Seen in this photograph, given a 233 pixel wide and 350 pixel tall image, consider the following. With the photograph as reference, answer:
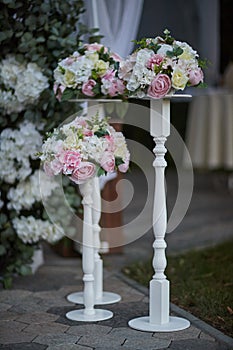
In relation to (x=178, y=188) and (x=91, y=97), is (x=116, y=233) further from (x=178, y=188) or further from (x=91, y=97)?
(x=178, y=188)

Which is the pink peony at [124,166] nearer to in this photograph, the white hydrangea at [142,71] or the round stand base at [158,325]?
the white hydrangea at [142,71]

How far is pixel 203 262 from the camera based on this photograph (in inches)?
182

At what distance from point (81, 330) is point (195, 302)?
719 millimetres

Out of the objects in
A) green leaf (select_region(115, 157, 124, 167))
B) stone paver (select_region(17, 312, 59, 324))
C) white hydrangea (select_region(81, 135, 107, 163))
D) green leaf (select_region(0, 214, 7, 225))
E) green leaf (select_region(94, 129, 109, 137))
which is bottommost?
stone paver (select_region(17, 312, 59, 324))

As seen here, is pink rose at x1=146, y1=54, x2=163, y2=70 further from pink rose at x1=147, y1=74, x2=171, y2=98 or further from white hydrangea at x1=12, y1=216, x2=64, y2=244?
white hydrangea at x1=12, y1=216, x2=64, y2=244

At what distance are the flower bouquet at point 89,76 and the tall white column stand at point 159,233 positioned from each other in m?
0.28

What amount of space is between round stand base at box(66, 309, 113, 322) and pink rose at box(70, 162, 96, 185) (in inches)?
27.8

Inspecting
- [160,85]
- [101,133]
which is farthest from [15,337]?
[160,85]

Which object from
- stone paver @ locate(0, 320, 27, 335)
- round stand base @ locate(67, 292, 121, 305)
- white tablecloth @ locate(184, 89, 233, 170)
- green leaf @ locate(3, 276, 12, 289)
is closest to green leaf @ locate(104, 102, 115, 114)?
round stand base @ locate(67, 292, 121, 305)

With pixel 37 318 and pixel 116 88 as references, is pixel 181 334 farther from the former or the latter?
pixel 116 88

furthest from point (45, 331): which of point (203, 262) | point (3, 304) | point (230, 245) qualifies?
point (230, 245)

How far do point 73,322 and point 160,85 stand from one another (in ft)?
3.92

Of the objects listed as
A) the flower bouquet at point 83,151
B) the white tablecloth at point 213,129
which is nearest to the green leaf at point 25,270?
the flower bouquet at point 83,151

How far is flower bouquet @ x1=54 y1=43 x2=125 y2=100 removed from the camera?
3.46 m
